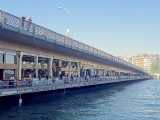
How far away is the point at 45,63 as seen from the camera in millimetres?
33500

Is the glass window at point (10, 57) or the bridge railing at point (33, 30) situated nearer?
the bridge railing at point (33, 30)

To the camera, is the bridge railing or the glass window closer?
the bridge railing

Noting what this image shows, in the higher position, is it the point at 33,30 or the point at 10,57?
the point at 33,30

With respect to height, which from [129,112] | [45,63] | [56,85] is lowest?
[129,112]

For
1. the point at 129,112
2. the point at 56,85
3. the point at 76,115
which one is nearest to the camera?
the point at 76,115

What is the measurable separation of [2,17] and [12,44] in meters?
5.45

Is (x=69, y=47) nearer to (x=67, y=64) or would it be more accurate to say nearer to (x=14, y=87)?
(x=67, y=64)

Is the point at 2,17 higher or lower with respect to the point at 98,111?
higher

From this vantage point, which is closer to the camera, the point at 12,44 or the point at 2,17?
the point at 2,17

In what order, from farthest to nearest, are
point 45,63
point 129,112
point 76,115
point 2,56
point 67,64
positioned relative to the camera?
point 67,64 < point 45,63 < point 2,56 < point 129,112 < point 76,115

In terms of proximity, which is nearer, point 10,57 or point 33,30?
point 10,57

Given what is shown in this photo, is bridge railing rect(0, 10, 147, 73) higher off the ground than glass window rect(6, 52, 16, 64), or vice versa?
bridge railing rect(0, 10, 147, 73)

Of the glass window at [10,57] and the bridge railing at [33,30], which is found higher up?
the bridge railing at [33,30]

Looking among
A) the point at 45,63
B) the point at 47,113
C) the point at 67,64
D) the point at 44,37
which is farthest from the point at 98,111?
the point at 67,64
